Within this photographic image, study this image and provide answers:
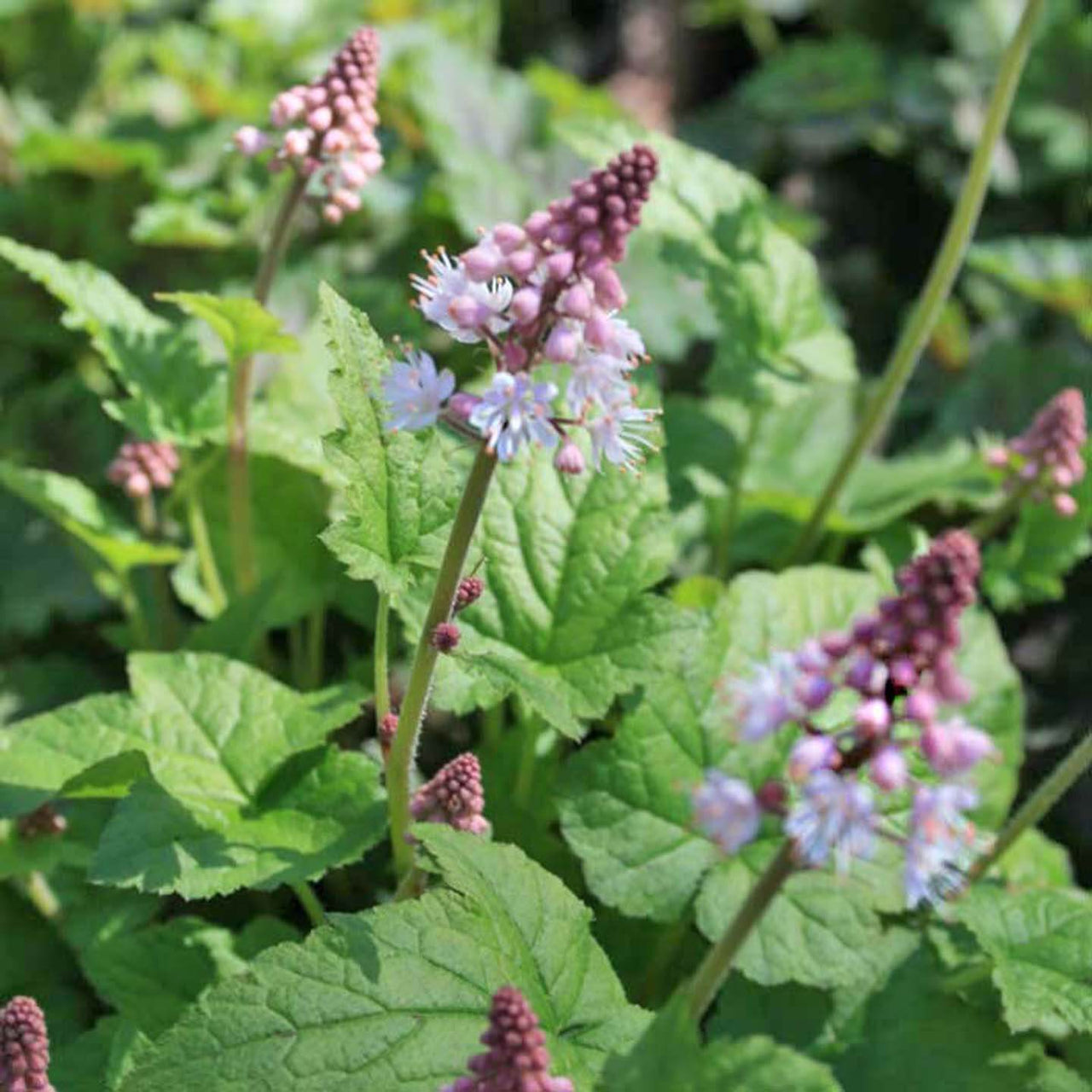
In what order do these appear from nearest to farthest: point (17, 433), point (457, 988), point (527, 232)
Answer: point (527, 232) → point (457, 988) → point (17, 433)

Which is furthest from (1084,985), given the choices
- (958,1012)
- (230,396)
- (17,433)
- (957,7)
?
(957,7)

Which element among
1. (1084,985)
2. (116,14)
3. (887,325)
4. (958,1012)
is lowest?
(958,1012)

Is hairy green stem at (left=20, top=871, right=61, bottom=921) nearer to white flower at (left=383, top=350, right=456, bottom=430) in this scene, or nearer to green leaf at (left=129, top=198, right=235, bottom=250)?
white flower at (left=383, top=350, right=456, bottom=430)

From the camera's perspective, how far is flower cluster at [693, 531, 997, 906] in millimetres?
2018

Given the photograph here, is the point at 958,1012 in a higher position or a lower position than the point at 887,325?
lower

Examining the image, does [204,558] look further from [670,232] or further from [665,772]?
[670,232]

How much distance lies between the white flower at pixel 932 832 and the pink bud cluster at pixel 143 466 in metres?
2.53

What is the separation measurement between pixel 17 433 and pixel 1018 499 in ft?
11.1

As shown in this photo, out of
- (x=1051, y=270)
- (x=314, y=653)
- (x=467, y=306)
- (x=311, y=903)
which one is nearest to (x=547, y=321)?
(x=467, y=306)

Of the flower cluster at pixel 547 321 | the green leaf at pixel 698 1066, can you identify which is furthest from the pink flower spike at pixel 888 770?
the flower cluster at pixel 547 321

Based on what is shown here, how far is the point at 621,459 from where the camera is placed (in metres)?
2.60

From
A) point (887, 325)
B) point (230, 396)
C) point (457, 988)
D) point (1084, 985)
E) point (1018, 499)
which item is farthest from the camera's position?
point (887, 325)

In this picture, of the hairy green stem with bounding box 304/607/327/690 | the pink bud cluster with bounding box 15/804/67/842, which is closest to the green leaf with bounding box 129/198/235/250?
the hairy green stem with bounding box 304/607/327/690

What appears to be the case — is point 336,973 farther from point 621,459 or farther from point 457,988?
point 621,459
